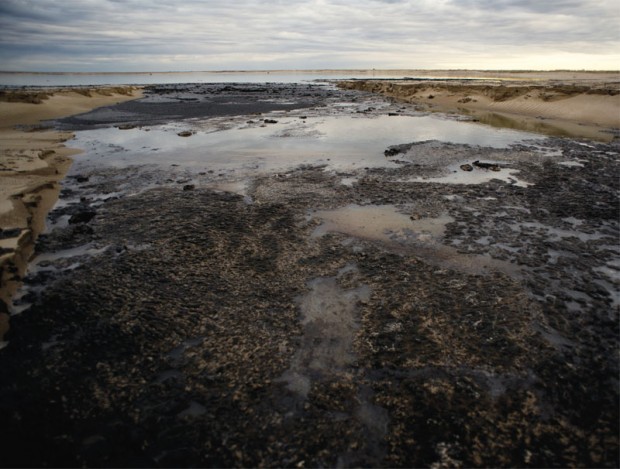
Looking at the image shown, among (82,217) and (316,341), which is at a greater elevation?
(82,217)

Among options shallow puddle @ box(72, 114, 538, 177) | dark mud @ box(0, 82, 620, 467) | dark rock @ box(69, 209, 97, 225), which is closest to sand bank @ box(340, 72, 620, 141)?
shallow puddle @ box(72, 114, 538, 177)

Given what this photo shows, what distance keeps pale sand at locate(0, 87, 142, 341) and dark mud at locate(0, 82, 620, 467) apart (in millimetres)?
318

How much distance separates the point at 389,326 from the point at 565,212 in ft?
19.8

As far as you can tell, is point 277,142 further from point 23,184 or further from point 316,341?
point 316,341

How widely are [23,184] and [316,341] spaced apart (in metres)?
9.20

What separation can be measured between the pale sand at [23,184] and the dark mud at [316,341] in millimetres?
318

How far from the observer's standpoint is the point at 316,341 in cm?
433

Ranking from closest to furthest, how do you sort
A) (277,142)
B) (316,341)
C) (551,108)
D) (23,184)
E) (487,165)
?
(316,341) < (23,184) < (487,165) < (277,142) < (551,108)

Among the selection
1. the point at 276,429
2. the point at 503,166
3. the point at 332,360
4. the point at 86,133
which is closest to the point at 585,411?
the point at 332,360

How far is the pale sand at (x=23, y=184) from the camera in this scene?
5.53 m

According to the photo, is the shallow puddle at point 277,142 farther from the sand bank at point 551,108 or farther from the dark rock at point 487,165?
the sand bank at point 551,108

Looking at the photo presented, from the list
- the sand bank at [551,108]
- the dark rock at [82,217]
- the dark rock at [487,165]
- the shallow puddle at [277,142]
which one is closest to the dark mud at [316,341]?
the dark rock at [82,217]

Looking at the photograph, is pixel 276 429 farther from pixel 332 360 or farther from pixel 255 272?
pixel 255 272

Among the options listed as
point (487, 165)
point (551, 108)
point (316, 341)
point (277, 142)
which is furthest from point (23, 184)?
point (551, 108)
